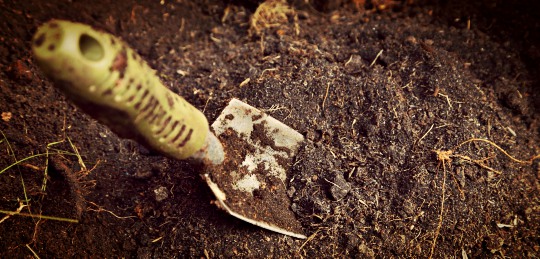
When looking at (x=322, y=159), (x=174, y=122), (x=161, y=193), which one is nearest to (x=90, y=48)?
(x=174, y=122)

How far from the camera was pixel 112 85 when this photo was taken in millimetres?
711

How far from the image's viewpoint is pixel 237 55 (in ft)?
5.81

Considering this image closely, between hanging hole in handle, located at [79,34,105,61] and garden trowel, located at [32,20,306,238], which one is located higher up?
hanging hole in handle, located at [79,34,105,61]

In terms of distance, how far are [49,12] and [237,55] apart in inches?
34.4

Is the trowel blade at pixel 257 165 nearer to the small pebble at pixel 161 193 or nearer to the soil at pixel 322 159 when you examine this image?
the soil at pixel 322 159

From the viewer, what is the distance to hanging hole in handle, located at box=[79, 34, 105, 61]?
0.67 m

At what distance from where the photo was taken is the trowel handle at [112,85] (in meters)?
0.64

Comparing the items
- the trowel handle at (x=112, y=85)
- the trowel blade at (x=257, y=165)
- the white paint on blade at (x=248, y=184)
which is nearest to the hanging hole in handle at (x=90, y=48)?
the trowel handle at (x=112, y=85)

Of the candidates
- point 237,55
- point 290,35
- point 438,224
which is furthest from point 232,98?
point 438,224

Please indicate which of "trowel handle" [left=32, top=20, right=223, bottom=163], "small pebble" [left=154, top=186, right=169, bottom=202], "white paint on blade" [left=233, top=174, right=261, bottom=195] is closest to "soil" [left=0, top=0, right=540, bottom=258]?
"small pebble" [left=154, top=186, right=169, bottom=202]

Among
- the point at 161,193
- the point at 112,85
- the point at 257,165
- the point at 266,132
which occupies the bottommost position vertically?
the point at 161,193

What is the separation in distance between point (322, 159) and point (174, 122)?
71 cm

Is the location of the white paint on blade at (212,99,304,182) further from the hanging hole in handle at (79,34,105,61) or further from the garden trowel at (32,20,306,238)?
the hanging hole in handle at (79,34,105,61)

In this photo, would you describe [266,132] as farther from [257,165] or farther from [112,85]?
[112,85]
